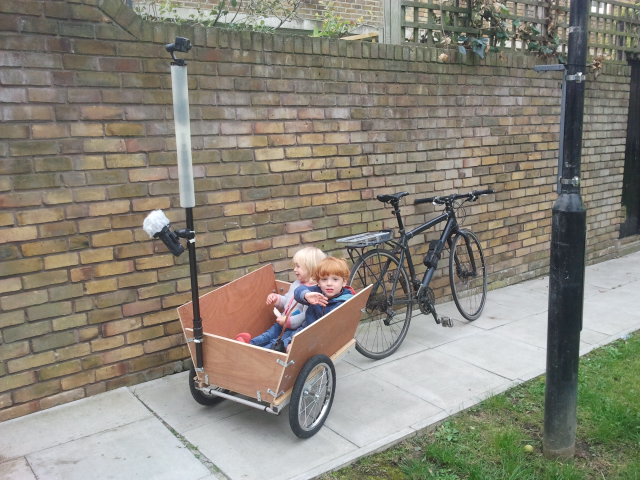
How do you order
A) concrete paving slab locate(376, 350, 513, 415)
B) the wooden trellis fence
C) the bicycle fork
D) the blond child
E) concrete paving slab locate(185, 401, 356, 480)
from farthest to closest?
the wooden trellis fence → the bicycle fork → concrete paving slab locate(376, 350, 513, 415) → the blond child → concrete paving slab locate(185, 401, 356, 480)

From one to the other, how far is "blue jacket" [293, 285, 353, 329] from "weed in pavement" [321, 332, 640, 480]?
2.75ft

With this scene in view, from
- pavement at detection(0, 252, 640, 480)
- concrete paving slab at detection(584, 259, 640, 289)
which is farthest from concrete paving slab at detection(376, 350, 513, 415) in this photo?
concrete paving slab at detection(584, 259, 640, 289)

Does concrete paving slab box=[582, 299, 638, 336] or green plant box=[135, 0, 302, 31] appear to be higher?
green plant box=[135, 0, 302, 31]

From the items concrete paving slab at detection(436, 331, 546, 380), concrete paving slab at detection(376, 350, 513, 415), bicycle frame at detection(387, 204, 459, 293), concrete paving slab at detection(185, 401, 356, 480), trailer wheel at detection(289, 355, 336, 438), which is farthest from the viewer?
bicycle frame at detection(387, 204, 459, 293)

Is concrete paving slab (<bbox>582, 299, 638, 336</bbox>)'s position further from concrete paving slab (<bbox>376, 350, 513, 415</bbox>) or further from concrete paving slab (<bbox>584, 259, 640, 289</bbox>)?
concrete paving slab (<bbox>376, 350, 513, 415</bbox>)

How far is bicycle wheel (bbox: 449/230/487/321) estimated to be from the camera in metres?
5.14

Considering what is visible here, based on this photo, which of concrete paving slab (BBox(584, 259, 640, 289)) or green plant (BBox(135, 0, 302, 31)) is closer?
green plant (BBox(135, 0, 302, 31))

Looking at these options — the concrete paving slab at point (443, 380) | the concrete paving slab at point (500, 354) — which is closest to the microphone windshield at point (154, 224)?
the concrete paving slab at point (443, 380)

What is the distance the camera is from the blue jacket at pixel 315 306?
11.1 ft

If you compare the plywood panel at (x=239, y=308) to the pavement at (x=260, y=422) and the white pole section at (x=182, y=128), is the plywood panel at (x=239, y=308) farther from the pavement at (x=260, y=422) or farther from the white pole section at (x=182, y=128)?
the white pole section at (x=182, y=128)

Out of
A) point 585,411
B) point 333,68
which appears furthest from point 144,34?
point 585,411

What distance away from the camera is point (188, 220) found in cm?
305

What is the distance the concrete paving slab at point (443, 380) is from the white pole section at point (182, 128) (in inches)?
77.2

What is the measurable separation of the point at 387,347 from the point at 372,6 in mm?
6146
